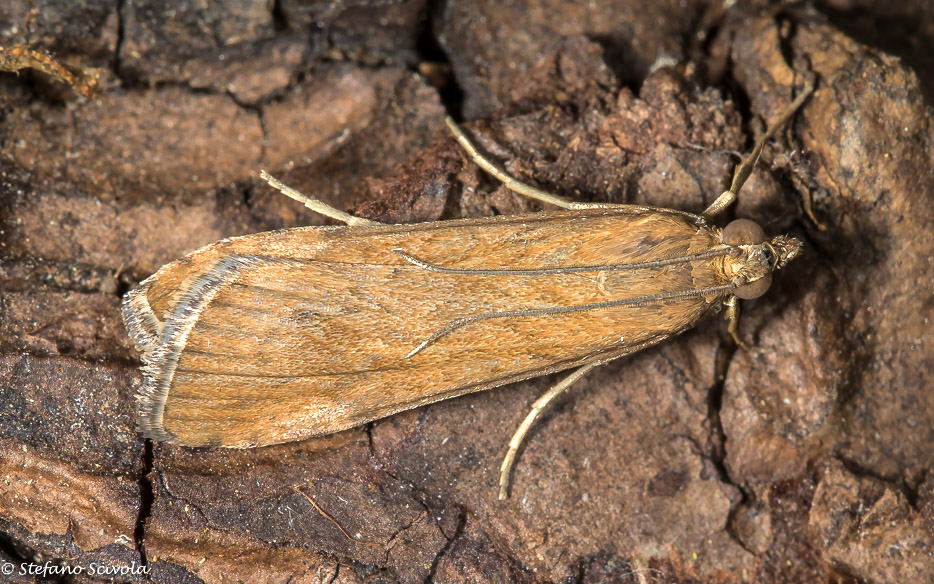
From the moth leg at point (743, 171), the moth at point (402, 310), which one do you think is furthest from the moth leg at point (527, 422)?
the moth leg at point (743, 171)

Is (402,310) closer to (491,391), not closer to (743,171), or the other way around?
(491,391)

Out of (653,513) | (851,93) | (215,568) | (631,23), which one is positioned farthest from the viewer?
(631,23)

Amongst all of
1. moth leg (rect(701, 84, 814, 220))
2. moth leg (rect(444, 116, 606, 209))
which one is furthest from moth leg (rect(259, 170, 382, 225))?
moth leg (rect(701, 84, 814, 220))

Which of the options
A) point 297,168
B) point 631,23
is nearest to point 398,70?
point 297,168

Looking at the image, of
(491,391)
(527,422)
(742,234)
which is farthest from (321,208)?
(742,234)

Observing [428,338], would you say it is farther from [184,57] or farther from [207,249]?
[184,57]

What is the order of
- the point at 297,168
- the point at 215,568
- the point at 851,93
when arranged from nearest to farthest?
the point at 215,568 < the point at 851,93 < the point at 297,168
